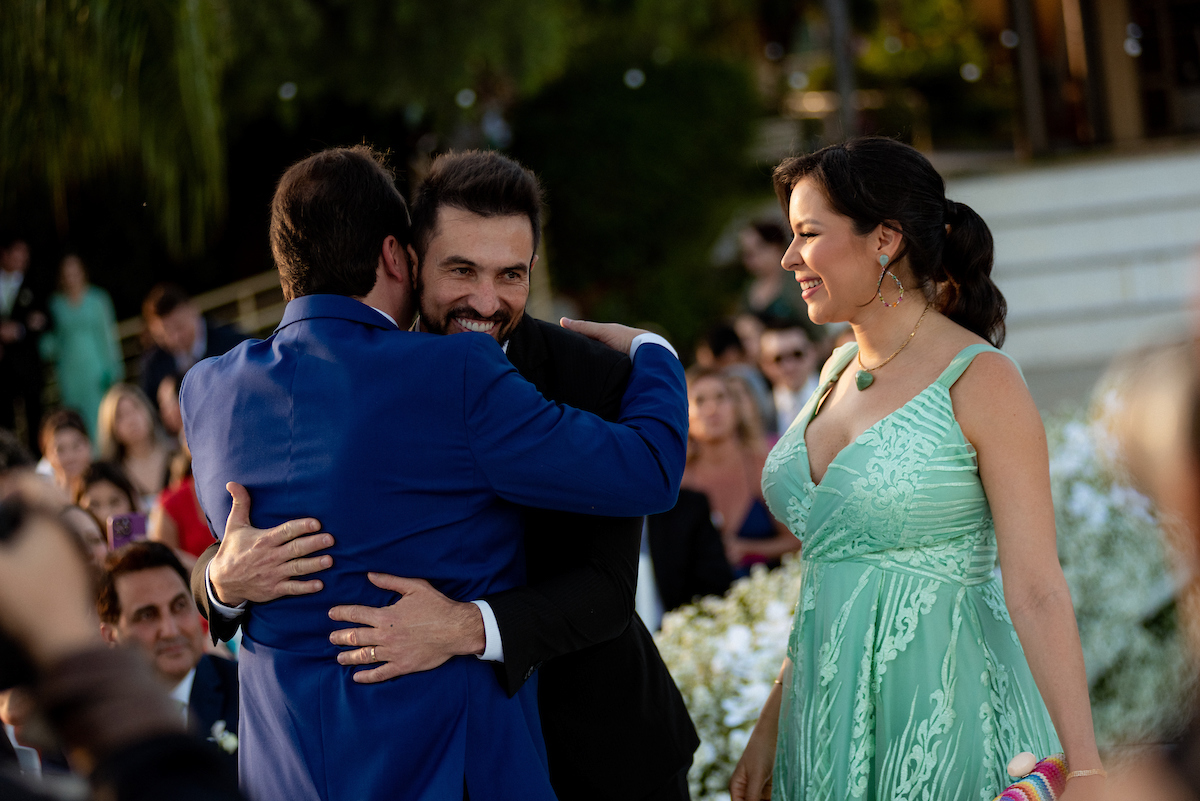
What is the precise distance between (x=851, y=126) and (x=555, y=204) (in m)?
8.23

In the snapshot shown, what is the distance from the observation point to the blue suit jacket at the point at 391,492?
2.22 m

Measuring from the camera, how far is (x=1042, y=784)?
2252 millimetres

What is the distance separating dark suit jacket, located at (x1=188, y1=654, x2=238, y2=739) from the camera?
12.9 ft

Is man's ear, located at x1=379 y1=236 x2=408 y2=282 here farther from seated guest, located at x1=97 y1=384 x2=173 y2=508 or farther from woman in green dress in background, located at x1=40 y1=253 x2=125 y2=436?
woman in green dress in background, located at x1=40 y1=253 x2=125 y2=436

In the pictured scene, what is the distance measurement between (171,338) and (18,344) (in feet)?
8.22

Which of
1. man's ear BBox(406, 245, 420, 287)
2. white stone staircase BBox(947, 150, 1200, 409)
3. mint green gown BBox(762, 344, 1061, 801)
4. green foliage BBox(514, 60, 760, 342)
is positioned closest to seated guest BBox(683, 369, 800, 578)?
mint green gown BBox(762, 344, 1061, 801)

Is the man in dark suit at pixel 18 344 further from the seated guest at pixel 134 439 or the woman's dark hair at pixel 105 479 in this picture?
the woman's dark hair at pixel 105 479

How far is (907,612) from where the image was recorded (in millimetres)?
2660

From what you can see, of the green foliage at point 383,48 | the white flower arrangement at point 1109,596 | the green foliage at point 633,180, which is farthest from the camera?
the green foliage at point 633,180

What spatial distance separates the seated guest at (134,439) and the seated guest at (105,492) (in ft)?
5.09

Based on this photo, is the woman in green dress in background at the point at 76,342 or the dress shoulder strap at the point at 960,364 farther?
the woman in green dress in background at the point at 76,342

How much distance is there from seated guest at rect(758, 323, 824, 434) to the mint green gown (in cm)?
491

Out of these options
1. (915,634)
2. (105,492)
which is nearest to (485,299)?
(915,634)

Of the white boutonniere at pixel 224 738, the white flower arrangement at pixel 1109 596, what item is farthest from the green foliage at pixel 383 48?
the white boutonniere at pixel 224 738
